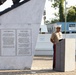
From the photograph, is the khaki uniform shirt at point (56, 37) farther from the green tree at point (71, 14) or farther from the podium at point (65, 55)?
the green tree at point (71, 14)

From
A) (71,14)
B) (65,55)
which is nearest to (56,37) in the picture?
(65,55)

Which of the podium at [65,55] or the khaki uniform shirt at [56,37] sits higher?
the khaki uniform shirt at [56,37]

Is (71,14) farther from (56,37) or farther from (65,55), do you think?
(65,55)

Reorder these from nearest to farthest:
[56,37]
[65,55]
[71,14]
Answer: [65,55] < [56,37] < [71,14]

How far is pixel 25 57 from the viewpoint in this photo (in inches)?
512

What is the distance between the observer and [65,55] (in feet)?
40.9

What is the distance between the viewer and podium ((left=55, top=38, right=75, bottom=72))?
40.9 ft

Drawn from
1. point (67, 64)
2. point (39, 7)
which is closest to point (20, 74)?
point (67, 64)

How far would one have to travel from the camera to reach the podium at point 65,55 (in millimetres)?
12469

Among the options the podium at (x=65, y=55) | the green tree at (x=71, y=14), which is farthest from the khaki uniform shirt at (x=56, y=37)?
the green tree at (x=71, y=14)

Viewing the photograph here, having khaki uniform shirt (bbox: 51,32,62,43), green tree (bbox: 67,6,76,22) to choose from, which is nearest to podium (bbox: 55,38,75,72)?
khaki uniform shirt (bbox: 51,32,62,43)

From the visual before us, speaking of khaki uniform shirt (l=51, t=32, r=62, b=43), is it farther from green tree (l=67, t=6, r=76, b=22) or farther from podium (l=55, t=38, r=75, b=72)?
green tree (l=67, t=6, r=76, b=22)

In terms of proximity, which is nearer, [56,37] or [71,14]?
[56,37]

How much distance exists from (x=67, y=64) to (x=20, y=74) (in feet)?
7.00
